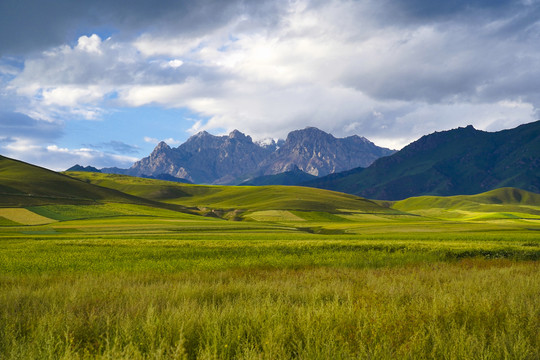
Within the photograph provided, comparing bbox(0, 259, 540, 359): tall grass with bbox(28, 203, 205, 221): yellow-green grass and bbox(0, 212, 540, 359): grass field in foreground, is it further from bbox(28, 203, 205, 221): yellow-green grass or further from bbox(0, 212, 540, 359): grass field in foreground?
bbox(28, 203, 205, 221): yellow-green grass

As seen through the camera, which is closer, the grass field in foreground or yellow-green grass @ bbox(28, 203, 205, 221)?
the grass field in foreground

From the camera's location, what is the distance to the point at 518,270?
19062 millimetres

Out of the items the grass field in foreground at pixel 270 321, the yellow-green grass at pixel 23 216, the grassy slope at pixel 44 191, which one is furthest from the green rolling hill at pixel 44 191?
the grass field in foreground at pixel 270 321

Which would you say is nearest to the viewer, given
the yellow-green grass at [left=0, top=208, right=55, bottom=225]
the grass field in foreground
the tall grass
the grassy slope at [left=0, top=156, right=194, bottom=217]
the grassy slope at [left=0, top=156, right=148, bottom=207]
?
the tall grass

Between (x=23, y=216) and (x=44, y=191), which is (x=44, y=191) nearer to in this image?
(x=44, y=191)

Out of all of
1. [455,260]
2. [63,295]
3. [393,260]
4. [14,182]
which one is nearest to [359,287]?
[63,295]

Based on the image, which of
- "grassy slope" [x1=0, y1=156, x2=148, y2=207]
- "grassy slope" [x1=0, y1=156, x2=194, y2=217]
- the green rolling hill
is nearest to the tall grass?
the green rolling hill

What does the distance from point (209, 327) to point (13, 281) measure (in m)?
12.9

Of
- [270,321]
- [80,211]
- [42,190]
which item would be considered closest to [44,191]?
[42,190]

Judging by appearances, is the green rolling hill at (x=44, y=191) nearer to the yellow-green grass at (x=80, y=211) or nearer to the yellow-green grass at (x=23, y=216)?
the yellow-green grass at (x=80, y=211)

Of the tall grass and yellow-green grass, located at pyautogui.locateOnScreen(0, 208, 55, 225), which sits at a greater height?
the tall grass

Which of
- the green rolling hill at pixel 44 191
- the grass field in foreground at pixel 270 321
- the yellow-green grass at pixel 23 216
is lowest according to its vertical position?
the yellow-green grass at pixel 23 216

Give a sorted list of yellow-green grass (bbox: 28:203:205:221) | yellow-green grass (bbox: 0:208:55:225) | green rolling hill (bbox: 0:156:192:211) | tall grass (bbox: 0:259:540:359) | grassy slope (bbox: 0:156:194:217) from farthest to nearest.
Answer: grassy slope (bbox: 0:156:194:217) → green rolling hill (bbox: 0:156:192:211) → yellow-green grass (bbox: 28:203:205:221) → yellow-green grass (bbox: 0:208:55:225) → tall grass (bbox: 0:259:540:359)

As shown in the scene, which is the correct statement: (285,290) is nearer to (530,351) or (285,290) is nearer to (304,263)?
(530,351)
